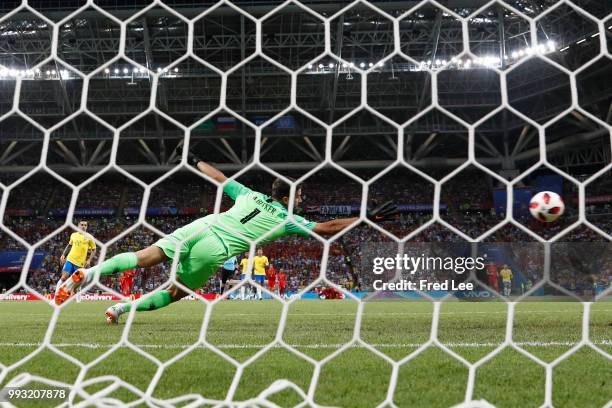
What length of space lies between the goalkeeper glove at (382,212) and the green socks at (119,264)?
1.87m

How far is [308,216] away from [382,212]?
905 inches

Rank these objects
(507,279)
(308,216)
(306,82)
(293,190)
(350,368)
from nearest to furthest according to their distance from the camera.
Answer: (293,190) → (350,368) → (507,279) → (306,82) → (308,216)

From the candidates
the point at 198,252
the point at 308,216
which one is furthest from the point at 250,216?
the point at 308,216

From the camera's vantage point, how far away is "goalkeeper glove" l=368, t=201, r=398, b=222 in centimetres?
290

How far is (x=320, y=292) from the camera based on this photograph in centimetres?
1772

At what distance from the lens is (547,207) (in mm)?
3848

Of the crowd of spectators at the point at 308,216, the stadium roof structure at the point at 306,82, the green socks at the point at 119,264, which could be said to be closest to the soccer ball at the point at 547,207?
the green socks at the point at 119,264

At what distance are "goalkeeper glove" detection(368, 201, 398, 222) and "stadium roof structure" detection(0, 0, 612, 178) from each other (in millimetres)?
18687

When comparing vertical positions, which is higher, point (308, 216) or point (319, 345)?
point (319, 345)

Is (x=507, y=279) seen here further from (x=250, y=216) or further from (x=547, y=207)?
(x=250, y=216)

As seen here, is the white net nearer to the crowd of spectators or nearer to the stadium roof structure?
the crowd of spectators

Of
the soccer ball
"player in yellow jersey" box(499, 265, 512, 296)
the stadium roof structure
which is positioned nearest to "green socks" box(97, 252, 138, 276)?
Result: the soccer ball

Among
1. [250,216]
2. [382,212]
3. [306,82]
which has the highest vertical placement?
[306,82]

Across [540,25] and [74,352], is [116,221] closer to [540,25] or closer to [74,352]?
[540,25]
